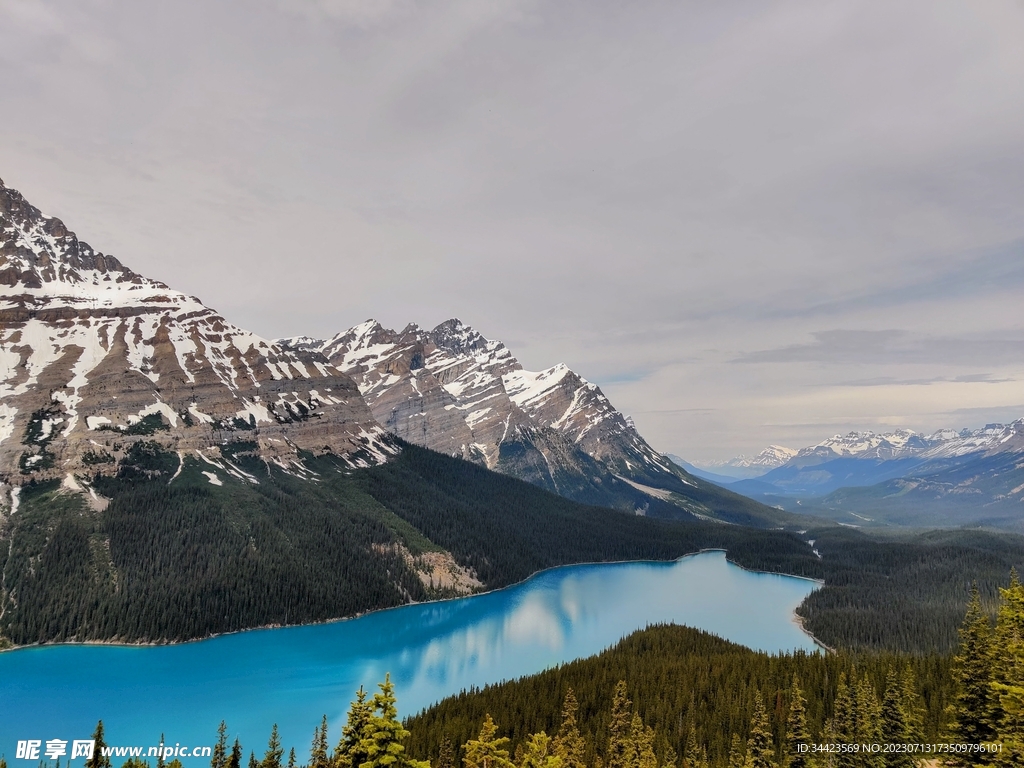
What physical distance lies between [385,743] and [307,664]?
102609 mm

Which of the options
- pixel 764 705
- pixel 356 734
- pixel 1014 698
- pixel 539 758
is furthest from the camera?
pixel 764 705

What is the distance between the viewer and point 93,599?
11650 cm

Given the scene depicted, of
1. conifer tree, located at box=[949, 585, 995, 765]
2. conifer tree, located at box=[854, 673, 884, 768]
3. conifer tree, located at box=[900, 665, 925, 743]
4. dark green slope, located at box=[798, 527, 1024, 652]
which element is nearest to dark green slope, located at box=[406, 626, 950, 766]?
conifer tree, located at box=[900, 665, 925, 743]

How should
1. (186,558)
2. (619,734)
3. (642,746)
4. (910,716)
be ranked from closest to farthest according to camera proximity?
(910,716) → (642,746) → (619,734) → (186,558)

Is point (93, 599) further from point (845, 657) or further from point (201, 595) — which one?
point (845, 657)

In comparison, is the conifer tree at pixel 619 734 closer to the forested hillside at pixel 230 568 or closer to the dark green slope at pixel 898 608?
the dark green slope at pixel 898 608

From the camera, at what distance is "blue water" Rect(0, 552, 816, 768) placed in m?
80.1

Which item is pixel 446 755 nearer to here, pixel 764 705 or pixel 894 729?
pixel 764 705

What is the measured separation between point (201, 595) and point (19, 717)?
155 feet

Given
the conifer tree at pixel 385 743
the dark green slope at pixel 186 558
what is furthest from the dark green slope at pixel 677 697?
the dark green slope at pixel 186 558

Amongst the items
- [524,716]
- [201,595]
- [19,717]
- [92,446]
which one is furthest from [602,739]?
[92,446]

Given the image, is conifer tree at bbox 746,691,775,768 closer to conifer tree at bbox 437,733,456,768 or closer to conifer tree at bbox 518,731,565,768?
conifer tree at bbox 518,731,565,768

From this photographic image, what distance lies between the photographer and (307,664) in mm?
109375

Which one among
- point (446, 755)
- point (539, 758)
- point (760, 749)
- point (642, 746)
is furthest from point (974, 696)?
point (446, 755)
